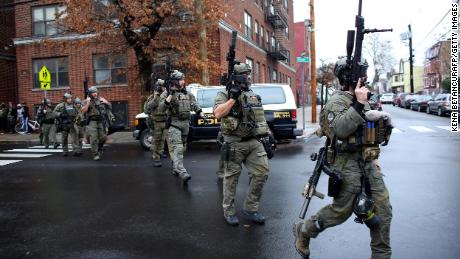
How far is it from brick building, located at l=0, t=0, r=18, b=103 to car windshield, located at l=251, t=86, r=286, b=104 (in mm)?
18118

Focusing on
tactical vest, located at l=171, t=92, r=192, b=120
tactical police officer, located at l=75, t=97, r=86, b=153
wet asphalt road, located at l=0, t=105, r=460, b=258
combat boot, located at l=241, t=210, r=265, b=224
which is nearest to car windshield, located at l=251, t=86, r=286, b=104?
wet asphalt road, located at l=0, t=105, r=460, b=258

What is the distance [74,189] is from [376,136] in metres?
5.88

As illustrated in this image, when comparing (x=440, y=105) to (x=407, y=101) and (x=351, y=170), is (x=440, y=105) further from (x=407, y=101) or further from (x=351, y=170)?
(x=351, y=170)

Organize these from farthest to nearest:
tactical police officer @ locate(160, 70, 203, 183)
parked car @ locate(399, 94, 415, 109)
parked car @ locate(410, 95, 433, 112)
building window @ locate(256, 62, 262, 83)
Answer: parked car @ locate(399, 94, 415, 109), parked car @ locate(410, 95, 433, 112), building window @ locate(256, 62, 262, 83), tactical police officer @ locate(160, 70, 203, 183)

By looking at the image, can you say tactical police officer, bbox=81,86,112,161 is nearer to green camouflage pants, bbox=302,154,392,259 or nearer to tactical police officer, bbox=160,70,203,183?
tactical police officer, bbox=160,70,203,183

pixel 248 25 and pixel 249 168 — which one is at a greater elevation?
pixel 248 25

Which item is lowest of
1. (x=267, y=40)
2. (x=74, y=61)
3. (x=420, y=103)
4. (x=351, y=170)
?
(x=351, y=170)

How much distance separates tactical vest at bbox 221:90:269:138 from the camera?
5.15 metres

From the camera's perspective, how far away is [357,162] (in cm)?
364

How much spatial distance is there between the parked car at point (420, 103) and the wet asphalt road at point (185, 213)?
22.9 m

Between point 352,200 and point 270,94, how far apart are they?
31.0 ft

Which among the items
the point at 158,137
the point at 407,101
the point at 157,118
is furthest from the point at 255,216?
the point at 407,101

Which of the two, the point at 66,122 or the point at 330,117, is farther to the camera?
the point at 66,122

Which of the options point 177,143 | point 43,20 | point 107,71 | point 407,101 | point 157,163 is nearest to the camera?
point 177,143
